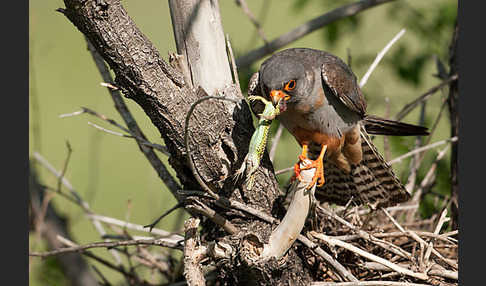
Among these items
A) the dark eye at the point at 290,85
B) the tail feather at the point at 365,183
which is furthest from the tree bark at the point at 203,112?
the tail feather at the point at 365,183

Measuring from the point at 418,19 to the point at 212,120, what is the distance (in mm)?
2800

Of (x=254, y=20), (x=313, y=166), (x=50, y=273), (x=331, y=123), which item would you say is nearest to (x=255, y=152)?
(x=313, y=166)

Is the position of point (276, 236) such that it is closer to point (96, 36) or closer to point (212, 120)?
point (212, 120)

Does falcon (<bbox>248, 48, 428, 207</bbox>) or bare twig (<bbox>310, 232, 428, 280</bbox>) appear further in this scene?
falcon (<bbox>248, 48, 428, 207</bbox>)

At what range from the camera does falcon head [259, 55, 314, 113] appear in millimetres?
3166

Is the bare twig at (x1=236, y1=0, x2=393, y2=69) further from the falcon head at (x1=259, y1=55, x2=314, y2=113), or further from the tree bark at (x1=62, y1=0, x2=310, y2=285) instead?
the tree bark at (x1=62, y1=0, x2=310, y2=285)

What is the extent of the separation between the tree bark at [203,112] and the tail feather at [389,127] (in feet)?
3.56

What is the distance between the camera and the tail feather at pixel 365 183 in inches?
142

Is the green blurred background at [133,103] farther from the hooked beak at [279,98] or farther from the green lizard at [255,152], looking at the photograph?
the hooked beak at [279,98]

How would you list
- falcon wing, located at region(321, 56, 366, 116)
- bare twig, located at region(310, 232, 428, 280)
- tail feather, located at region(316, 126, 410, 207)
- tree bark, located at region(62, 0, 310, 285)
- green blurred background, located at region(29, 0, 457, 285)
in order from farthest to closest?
green blurred background, located at region(29, 0, 457, 285)
tail feather, located at region(316, 126, 410, 207)
falcon wing, located at region(321, 56, 366, 116)
bare twig, located at region(310, 232, 428, 280)
tree bark, located at region(62, 0, 310, 285)

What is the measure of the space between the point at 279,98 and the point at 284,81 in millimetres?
110

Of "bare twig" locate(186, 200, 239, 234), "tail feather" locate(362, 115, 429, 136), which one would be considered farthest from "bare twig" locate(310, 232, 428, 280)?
"tail feather" locate(362, 115, 429, 136)

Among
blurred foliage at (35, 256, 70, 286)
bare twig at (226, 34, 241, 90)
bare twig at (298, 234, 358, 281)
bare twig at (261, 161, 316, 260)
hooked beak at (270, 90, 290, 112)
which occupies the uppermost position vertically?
bare twig at (226, 34, 241, 90)

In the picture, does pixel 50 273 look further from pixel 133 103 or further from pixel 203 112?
pixel 133 103
